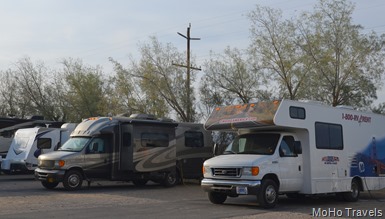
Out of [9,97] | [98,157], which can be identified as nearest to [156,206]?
[98,157]

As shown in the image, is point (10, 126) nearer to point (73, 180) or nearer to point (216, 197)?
point (73, 180)

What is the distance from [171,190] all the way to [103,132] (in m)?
3.48

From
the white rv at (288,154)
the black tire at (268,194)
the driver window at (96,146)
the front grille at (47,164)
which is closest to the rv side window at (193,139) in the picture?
the driver window at (96,146)

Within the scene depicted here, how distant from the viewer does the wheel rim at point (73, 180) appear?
722 inches

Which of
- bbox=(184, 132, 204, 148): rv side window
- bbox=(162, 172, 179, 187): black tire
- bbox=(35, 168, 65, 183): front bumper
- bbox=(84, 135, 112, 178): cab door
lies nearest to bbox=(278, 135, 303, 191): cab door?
bbox=(162, 172, 179, 187): black tire

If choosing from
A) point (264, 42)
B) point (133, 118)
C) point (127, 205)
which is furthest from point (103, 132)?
point (264, 42)

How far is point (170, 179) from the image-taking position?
21250 millimetres

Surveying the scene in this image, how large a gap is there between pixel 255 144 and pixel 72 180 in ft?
25.3

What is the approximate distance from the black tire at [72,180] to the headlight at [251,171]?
7975 millimetres

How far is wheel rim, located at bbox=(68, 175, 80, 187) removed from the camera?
18328mm

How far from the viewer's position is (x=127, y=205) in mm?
14016

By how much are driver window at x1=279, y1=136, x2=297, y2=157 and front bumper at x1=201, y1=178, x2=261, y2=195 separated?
1360 mm

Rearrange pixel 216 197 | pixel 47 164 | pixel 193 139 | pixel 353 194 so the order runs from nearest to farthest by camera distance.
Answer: pixel 216 197
pixel 353 194
pixel 47 164
pixel 193 139

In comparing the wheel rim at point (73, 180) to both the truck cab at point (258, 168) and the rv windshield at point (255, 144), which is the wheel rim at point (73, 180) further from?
the rv windshield at point (255, 144)
